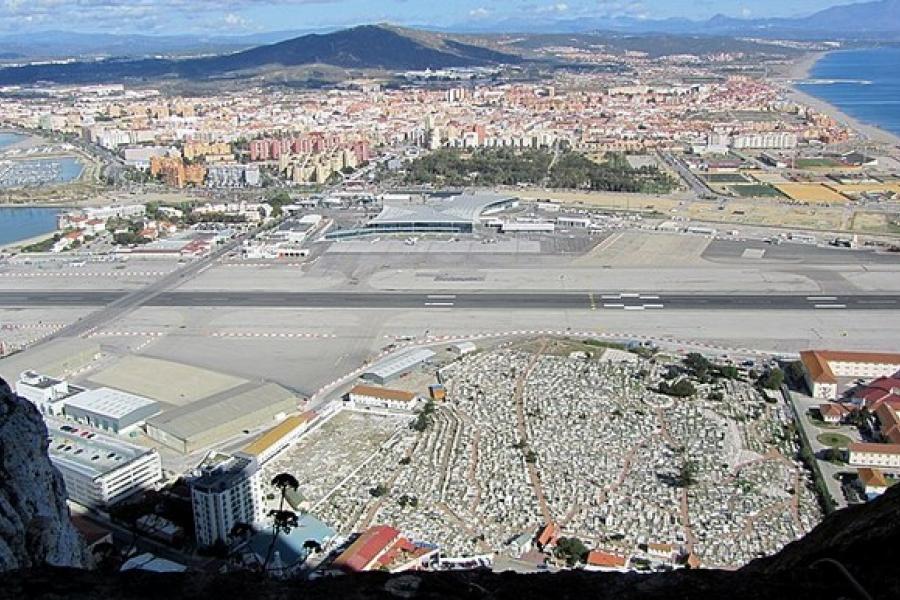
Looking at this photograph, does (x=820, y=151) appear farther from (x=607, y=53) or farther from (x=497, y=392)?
(x=607, y=53)

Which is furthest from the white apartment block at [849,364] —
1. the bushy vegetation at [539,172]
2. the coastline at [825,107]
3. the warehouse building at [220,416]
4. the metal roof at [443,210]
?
the coastline at [825,107]

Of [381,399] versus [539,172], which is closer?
[381,399]

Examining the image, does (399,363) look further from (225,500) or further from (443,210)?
(443,210)

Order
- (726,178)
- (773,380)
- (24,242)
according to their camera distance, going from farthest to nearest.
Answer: (726,178), (24,242), (773,380)

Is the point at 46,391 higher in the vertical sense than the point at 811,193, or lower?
higher

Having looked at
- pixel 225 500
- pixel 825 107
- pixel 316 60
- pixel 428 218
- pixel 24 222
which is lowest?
pixel 24 222

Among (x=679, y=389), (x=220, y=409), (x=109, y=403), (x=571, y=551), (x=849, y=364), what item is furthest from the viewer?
(x=849, y=364)

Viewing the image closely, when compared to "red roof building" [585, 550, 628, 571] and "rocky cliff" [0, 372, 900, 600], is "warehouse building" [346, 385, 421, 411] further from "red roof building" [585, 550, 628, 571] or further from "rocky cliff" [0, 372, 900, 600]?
"rocky cliff" [0, 372, 900, 600]

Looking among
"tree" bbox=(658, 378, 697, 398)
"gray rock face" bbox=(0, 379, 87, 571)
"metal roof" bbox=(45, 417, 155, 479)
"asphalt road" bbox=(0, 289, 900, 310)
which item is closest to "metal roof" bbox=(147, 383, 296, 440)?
"metal roof" bbox=(45, 417, 155, 479)

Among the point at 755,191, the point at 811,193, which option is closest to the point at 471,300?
the point at 755,191
